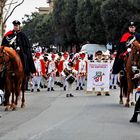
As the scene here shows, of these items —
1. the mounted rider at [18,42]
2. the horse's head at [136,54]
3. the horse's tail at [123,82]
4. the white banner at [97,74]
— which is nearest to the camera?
the horse's head at [136,54]

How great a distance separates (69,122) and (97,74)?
11.8m

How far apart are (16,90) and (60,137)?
683 centimetres

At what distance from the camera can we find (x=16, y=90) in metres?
19.0

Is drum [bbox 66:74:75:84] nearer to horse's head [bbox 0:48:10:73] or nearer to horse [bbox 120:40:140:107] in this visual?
horse [bbox 120:40:140:107]

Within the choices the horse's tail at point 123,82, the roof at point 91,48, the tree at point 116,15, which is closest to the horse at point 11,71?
the horse's tail at point 123,82

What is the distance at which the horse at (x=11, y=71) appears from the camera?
59.4ft

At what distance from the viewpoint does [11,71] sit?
18672 mm

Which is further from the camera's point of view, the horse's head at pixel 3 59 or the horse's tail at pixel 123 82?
the horse's tail at pixel 123 82

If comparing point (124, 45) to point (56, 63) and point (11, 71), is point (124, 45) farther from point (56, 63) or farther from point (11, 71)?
point (56, 63)

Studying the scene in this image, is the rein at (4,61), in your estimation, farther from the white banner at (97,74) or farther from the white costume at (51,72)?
the white costume at (51,72)

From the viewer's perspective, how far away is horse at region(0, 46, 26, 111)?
1810cm

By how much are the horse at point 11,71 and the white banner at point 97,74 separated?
7.39 m

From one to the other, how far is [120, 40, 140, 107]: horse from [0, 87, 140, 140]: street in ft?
1.52

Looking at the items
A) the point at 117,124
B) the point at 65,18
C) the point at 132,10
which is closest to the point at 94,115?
the point at 117,124
